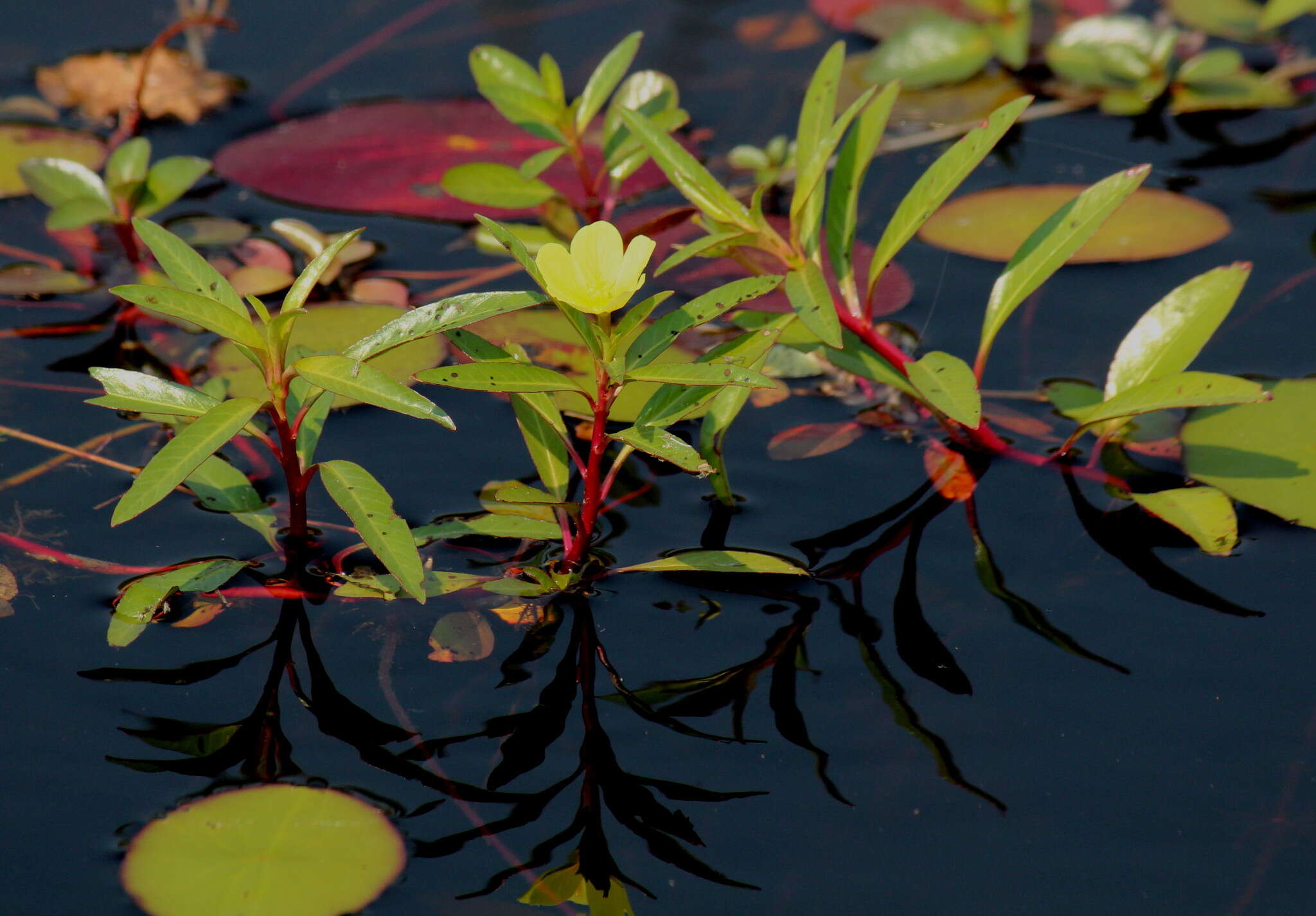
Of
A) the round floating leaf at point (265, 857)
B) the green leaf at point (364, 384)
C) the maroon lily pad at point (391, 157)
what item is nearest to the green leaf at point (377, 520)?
the green leaf at point (364, 384)

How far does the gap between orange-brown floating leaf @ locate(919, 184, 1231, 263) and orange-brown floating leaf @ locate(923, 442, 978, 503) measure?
0.52 m

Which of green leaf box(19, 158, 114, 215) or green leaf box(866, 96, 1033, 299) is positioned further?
green leaf box(19, 158, 114, 215)

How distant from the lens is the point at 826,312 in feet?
4.90

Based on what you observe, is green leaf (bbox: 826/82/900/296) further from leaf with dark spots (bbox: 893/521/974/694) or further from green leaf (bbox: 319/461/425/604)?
green leaf (bbox: 319/461/425/604)

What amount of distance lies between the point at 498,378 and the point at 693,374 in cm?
21

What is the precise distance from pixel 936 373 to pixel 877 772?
51 centimetres

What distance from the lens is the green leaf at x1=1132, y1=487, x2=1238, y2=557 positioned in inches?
60.6

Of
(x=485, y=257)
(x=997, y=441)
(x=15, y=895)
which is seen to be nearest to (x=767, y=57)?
(x=485, y=257)

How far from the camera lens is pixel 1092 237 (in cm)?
219

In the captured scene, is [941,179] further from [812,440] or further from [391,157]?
[391,157]

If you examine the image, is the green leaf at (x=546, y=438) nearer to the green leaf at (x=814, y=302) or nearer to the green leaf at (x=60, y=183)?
the green leaf at (x=814, y=302)

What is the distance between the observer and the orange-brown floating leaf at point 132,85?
2.53 meters

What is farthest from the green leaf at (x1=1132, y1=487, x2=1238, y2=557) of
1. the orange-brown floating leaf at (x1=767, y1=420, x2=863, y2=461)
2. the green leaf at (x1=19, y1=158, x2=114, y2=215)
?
the green leaf at (x1=19, y1=158, x2=114, y2=215)

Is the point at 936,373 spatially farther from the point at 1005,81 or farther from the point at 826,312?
the point at 1005,81
